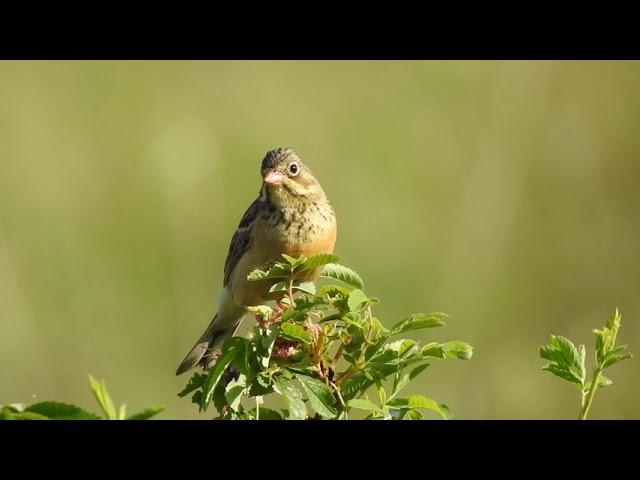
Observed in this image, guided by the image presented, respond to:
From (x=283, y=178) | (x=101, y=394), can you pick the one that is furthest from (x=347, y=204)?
(x=101, y=394)

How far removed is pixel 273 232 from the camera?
538 centimetres

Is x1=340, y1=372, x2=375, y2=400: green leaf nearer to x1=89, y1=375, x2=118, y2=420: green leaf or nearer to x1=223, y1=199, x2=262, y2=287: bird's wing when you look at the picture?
x1=89, y1=375, x2=118, y2=420: green leaf

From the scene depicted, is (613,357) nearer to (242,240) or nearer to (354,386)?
(354,386)

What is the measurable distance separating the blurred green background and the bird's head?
207 cm

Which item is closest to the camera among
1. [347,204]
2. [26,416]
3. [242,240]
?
[26,416]

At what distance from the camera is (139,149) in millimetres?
8094

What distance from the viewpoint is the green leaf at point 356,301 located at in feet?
9.20

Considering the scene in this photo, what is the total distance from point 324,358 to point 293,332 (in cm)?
22

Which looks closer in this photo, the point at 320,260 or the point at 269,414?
the point at 320,260

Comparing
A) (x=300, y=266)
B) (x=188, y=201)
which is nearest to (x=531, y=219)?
(x=188, y=201)

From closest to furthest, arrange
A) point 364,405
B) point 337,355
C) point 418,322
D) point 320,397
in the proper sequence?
point 364,405 → point 320,397 → point 418,322 → point 337,355

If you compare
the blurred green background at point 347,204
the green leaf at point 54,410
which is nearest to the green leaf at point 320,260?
the green leaf at point 54,410

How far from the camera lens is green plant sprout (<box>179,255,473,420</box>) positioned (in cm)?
280

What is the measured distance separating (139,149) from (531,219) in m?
3.16
